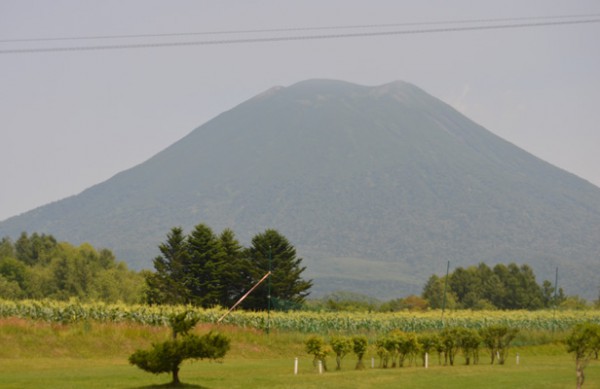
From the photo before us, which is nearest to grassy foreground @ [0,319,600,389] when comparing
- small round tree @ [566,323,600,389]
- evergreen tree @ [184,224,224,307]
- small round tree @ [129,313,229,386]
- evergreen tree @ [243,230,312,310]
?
small round tree @ [129,313,229,386]

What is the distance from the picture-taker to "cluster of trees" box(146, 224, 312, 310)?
8250 cm

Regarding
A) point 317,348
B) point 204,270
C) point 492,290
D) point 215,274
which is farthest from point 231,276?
point 492,290

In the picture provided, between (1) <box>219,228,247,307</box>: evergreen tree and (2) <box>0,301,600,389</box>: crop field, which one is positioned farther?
(1) <box>219,228,247,307</box>: evergreen tree

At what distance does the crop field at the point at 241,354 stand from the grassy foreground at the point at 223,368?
0.05 meters

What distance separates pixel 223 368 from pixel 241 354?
10522 mm

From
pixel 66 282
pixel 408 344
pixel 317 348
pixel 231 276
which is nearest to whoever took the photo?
pixel 317 348

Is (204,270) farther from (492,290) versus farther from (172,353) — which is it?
(492,290)

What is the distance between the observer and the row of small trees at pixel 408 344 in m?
45.5

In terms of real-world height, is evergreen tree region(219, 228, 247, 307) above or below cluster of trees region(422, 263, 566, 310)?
below

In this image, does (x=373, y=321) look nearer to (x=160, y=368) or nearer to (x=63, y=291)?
(x=160, y=368)

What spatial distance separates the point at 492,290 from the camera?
499ft

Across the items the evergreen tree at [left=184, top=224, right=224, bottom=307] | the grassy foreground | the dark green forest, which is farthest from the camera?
the dark green forest

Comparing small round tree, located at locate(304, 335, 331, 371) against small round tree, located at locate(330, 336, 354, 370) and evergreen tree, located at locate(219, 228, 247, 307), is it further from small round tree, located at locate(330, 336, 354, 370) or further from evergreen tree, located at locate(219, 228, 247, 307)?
evergreen tree, located at locate(219, 228, 247, 307)

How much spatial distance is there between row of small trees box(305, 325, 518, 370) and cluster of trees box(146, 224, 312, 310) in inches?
1199
